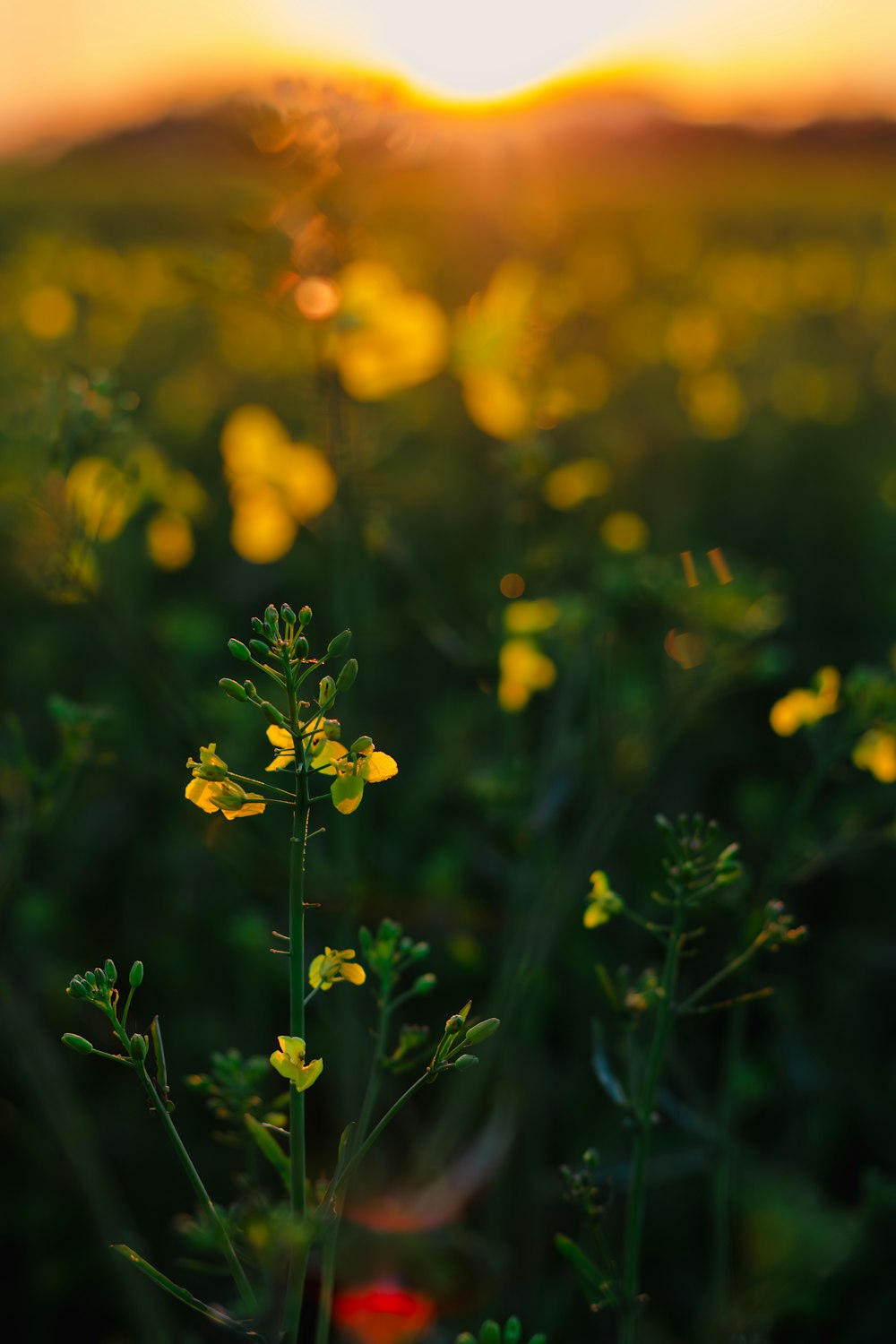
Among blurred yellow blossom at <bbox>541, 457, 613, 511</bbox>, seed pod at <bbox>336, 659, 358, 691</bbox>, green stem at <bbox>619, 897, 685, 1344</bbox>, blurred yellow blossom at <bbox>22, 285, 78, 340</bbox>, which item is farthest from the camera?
blurred yellow blossom at <bbox>22, 285, 78, 340</bbox>

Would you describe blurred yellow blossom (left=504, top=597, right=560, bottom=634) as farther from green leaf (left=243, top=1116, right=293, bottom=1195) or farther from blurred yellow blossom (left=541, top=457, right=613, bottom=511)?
green leaf (left=243, top=1116, right=293, bottom=1195)

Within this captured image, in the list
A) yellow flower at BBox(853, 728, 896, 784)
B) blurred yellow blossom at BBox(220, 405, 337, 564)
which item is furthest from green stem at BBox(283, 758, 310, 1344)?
blurred yellow blossom at BBox(220, 405, 337, 564)

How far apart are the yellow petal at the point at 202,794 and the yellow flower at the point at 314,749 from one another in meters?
0.05

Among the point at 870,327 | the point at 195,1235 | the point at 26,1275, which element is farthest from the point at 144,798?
the point at 870,327

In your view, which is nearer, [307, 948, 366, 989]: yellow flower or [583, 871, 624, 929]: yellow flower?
[307, 948, 366, 989]: yellow flower

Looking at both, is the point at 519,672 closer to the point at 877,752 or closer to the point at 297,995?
the point at 877,752

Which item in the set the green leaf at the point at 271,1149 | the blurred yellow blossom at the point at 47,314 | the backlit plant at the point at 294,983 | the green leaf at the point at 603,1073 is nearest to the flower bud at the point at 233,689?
the backlit plant at the point at 294,983

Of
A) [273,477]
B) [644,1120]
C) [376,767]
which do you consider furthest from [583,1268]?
[273,477]

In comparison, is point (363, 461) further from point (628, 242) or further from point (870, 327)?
point (628, 242)

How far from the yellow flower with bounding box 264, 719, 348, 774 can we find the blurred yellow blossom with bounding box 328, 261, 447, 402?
1.06m

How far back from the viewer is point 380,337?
1835mm

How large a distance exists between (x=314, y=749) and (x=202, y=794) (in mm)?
90

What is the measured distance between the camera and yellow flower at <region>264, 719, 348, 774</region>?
2.64 feet

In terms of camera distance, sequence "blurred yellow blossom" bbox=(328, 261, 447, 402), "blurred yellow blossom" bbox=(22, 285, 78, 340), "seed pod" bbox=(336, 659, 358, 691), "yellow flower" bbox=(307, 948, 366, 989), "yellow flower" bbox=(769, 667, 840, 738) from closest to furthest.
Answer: "seed pod" bbox=(336, 659, 358, 691) < "yellow flower" bbox=(307, 948, 366, 989) < "yellow flower" bbox=(769, 667, 840, 738) < "blurred yellow blossom" bbox=(328, 261, 447, 402) < "blurred yellow blossom" bbox=(22, 285, 78, 340)
